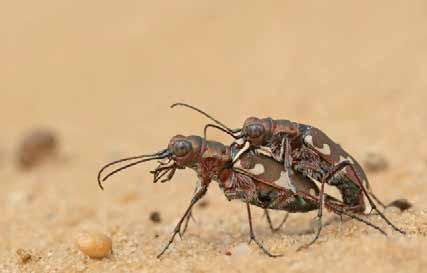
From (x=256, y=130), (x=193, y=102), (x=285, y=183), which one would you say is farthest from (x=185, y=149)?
(x=193, y=102)

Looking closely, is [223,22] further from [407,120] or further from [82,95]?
[407,120]

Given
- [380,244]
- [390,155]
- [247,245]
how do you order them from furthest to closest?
[390,155] → [247,245] → [380,244]

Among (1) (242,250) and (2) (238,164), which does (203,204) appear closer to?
(2) (238,164)

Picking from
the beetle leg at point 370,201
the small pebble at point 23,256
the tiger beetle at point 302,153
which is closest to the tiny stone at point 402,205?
the tiger beetle at point 302,153

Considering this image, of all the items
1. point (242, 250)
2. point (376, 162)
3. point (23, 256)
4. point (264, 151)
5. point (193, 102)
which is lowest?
point (23, 256)

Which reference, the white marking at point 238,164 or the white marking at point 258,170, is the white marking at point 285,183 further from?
the white marking at point 238,164

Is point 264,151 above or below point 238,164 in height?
above

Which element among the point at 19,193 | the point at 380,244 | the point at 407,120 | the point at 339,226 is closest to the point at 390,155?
the point at 407,120
